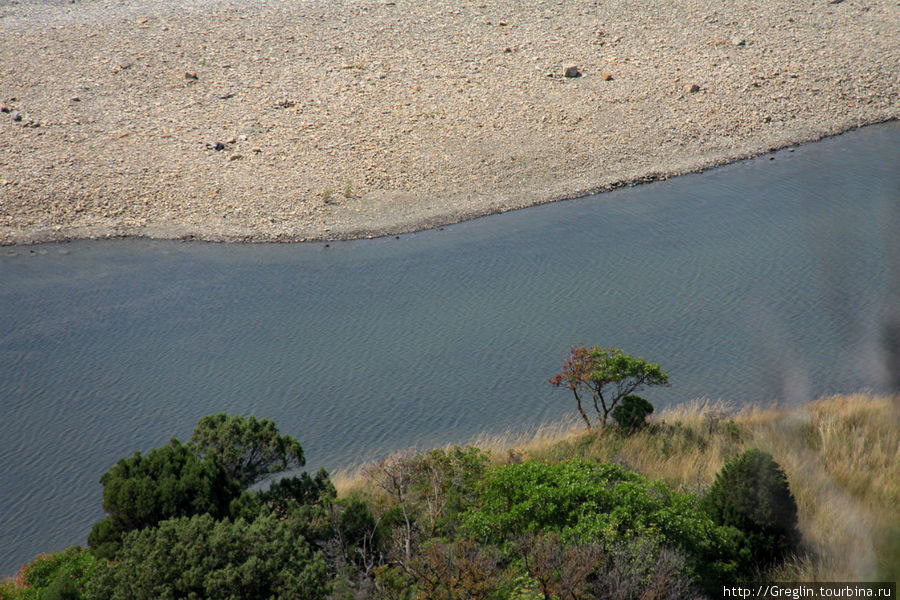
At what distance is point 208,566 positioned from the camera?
21.5ft

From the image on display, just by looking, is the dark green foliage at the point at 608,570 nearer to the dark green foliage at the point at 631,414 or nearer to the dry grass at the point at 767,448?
the dry grass at the point at 767,448

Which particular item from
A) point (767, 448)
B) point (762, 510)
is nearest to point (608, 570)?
point (762, 510)

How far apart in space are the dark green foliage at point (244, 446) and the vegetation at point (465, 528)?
18mm

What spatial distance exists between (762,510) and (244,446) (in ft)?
17.9

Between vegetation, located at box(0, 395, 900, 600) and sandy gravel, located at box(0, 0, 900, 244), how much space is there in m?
11.0

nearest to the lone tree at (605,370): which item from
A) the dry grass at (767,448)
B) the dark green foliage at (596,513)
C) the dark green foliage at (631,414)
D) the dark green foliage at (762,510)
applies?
the dark green foliage at (631,414)

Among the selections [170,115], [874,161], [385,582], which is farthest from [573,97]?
[385,582]

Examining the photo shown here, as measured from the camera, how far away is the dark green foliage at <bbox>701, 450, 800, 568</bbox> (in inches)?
304

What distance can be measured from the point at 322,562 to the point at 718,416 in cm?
709

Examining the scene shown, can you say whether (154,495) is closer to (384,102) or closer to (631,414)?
(631,414)

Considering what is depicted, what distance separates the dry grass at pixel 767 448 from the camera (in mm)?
7004

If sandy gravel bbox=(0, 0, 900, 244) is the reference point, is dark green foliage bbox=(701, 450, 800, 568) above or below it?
below

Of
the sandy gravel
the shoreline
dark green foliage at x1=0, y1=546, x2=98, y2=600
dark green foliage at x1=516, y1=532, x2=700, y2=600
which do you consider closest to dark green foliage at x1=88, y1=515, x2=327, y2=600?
dark green foliage at x1=0, y1=546, x2=98, y2=600

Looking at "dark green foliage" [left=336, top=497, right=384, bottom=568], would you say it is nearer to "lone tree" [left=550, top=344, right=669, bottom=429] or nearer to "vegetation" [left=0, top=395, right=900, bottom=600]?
"vegetation" [left=0, top=395, right=900, bottom=600]
